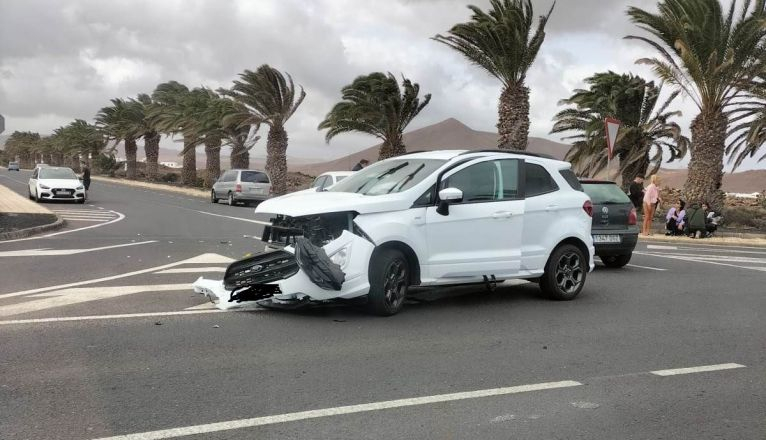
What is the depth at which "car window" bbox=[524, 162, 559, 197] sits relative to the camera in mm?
8398

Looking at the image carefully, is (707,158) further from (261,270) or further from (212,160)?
(212,160)

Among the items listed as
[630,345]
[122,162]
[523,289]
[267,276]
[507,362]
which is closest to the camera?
[507,362]

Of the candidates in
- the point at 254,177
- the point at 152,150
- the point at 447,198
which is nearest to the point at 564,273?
the point at 447,198

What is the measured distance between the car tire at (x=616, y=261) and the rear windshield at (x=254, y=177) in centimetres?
2158

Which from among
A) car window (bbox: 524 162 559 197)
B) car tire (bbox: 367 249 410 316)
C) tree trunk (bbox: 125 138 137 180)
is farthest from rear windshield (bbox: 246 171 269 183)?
tree trunk (bbox: 125 138 137 180)

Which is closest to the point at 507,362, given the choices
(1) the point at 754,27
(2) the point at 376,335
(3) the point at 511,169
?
(2) the point at 376,335

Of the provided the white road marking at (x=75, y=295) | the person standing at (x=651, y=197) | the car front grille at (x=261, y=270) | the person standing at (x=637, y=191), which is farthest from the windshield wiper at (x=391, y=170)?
the person standing at (x=637, y=191)

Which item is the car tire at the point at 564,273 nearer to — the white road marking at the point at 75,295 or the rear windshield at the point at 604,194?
the rear windshield at the point at 604,194

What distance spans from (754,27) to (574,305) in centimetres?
1830

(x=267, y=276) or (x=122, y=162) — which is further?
(x=122, y=162)

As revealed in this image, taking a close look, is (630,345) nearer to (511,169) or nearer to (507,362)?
(507,362)

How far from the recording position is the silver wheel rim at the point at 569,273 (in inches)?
344

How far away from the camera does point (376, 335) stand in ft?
21.2

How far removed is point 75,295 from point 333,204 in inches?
140
